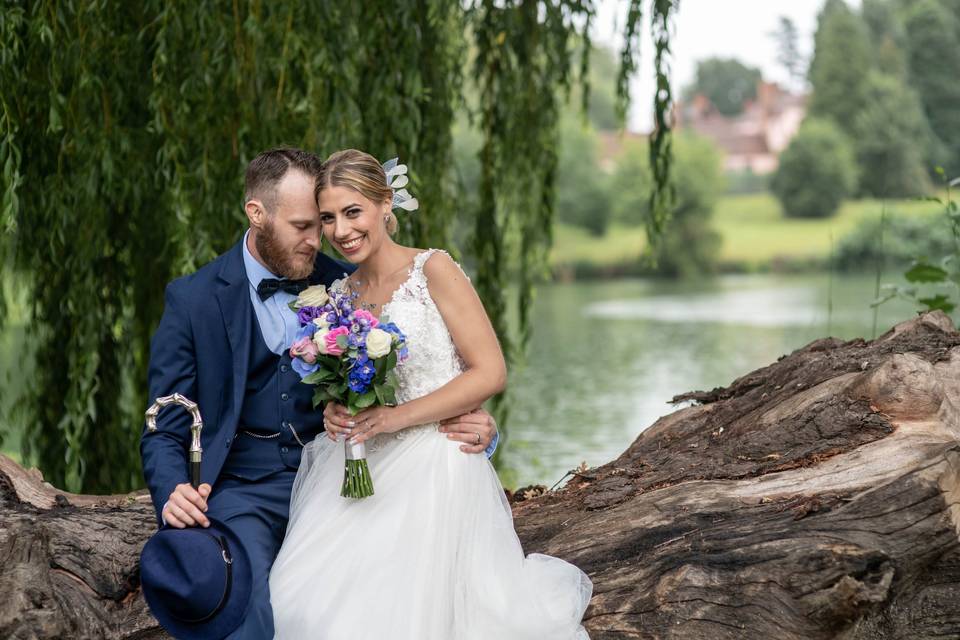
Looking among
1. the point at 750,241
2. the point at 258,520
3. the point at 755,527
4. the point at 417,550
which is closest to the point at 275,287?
the point at 258,520

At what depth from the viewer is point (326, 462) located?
336 centimetres

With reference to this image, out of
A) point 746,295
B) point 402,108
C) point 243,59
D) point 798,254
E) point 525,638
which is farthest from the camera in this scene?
point 798,254

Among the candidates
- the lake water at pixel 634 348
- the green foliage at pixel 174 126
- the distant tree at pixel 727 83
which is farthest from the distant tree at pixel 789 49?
the green foliage at pixel 174 126

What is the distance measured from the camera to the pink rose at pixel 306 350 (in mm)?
3125

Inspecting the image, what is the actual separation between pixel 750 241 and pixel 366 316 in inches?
1572

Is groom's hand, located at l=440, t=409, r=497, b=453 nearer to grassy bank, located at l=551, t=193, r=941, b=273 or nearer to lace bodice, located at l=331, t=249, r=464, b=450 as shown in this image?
lace bodice, located at l=331, t=249, r=464, b=450

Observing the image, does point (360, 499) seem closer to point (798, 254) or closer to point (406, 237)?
point (406, 237)

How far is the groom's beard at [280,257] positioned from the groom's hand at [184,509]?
2.34ft

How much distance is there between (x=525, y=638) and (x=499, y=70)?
143 inches

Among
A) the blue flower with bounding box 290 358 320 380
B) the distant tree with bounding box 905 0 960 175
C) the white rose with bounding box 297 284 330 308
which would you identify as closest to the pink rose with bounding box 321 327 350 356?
the blue flower with bounding box 290 358 320 380

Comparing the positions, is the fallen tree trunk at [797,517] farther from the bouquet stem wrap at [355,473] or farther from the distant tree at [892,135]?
the distant tree at [892,135]

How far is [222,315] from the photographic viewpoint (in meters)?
3.42

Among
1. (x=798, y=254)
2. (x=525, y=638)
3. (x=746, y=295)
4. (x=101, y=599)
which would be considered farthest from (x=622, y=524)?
(x=798, y=254)

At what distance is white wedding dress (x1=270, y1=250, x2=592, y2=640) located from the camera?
123 inches
